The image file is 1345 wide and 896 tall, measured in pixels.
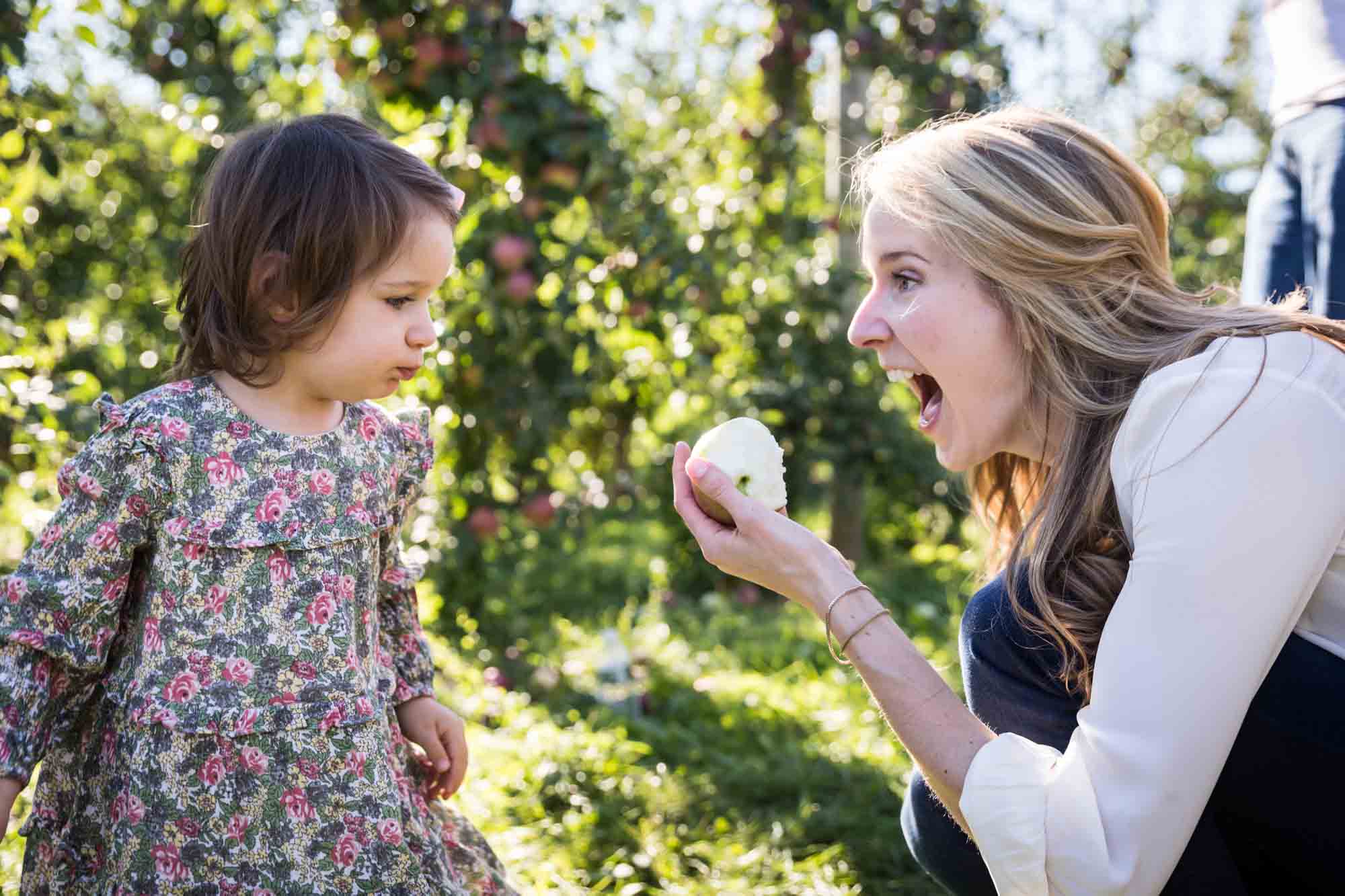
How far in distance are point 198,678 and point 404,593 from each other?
0.35 metres

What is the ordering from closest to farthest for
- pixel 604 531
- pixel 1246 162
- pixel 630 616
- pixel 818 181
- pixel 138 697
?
pixel 138 697, pixel 630 616, pixel 818 181, pixel 604 531, pixel 1246 162

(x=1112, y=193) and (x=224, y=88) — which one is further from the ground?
(x=1112, y=193)

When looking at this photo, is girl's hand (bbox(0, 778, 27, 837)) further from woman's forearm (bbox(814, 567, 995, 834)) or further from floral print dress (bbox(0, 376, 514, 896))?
woman's forearm (bbox(814, 567, 995, 834))

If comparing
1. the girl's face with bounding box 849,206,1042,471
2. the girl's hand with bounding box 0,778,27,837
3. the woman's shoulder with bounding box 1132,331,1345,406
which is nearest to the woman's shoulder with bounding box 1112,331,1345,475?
the woman's shoulder with bounding box 1132,331,1345,406

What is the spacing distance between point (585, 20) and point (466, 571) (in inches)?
62.9

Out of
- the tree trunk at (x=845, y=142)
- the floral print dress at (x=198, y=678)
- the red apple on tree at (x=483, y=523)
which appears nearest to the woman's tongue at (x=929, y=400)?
the floral print dress at (x=198, y=678)

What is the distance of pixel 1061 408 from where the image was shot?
1368mm

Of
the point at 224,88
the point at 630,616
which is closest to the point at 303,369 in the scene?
the point at 630,616

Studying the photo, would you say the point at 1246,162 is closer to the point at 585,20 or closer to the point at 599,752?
the point at 585,20

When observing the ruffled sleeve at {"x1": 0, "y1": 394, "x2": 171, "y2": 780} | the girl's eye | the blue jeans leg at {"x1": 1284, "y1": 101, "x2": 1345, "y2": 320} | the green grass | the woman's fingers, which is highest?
the blue jeans leg at {"x1": 1284, "y1": 101, "x2": 1345, "y2": 320}

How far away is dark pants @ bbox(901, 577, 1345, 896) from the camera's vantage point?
46.7 inches

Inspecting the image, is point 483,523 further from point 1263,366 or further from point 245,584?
point 1263,366

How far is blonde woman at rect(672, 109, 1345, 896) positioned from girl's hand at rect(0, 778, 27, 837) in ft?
2.72

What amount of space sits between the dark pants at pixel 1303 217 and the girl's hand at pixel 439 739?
1314 mm
